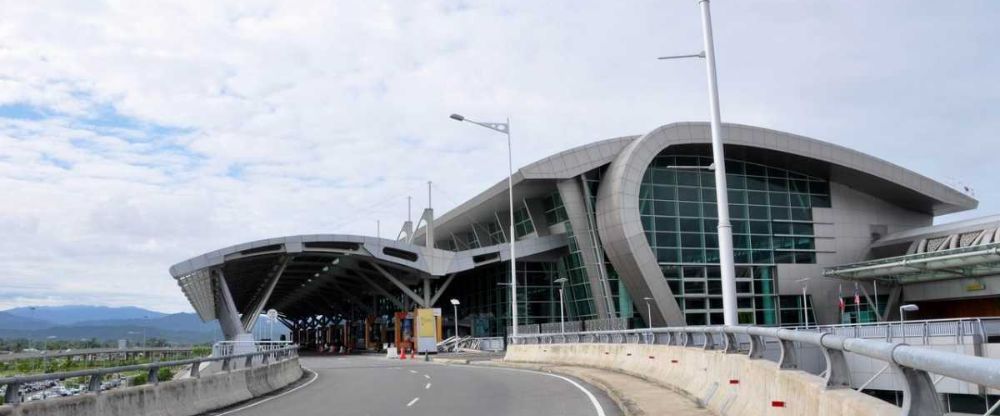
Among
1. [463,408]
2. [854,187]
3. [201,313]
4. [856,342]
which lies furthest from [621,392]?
[201,313]

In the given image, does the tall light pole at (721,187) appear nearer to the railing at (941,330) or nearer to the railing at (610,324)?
the railing at (941,330)

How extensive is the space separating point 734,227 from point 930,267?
13.5 m

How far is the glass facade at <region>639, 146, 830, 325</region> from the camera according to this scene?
59031 millimetres

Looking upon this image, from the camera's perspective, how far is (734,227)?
6141 centimetres

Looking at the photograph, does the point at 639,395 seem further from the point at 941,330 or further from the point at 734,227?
the point at 734,227

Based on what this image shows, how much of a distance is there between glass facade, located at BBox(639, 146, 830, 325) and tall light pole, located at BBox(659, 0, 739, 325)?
4091cm

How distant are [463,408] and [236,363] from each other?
8600mm

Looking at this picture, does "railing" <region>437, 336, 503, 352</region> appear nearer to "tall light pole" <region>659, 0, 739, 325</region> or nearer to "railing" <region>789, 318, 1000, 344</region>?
"railing" <region>789, 318, 1000, 344</region>

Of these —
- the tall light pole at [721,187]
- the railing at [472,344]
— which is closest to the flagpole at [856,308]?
the railing at [472,344]

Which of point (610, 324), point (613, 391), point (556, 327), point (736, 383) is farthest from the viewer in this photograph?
point (556, 327)

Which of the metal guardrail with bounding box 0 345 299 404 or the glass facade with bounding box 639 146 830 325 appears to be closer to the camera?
the metal guardrail with bounding box 0 345 299 404

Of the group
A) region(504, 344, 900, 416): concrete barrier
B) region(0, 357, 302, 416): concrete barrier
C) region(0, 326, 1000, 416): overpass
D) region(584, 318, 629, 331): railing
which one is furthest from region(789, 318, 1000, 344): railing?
region(584, 318, 629, 331): railing

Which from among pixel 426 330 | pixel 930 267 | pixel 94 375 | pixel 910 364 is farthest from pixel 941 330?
pixel 426 330

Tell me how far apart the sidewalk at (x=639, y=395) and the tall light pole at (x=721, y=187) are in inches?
76.4
